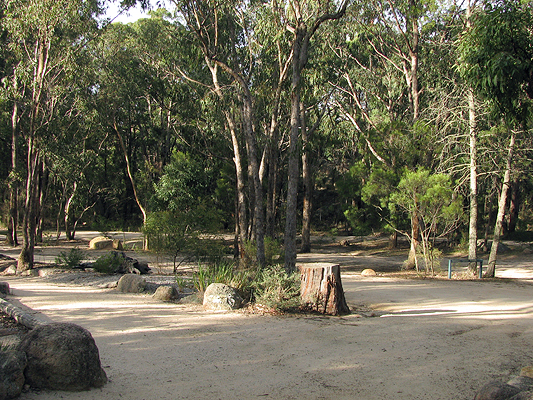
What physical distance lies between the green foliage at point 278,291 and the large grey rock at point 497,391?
4.46 m

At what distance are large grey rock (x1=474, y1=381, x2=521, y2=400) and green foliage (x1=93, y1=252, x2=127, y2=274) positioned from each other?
1159cm

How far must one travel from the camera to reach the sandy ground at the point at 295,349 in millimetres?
4516

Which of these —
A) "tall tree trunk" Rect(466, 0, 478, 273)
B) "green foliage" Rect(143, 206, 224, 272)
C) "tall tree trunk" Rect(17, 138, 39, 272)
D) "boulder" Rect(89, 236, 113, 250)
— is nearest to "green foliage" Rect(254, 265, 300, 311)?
"green foliage" Rect(143, 206, 224, 272)

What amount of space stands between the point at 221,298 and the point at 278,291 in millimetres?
998

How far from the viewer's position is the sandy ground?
452 centimetres

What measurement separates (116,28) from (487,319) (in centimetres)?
2857

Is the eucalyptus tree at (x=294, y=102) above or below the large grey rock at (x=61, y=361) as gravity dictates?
above

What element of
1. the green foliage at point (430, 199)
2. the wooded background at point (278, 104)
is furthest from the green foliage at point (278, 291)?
the green foliage at point (430, 199)

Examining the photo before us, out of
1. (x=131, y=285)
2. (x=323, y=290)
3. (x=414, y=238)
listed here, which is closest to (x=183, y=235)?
(x=131, y=285)

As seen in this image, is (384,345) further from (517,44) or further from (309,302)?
(517,44)

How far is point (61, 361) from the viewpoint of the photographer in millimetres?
4195

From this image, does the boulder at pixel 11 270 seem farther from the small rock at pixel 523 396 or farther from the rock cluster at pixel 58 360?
the small rock at pixel 523 396

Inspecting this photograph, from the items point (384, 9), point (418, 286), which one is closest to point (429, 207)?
point (418, 286)

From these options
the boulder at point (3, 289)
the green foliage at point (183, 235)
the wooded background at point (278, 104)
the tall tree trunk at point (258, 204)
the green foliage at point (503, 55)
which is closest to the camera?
the green foliage at point (503, 55)
